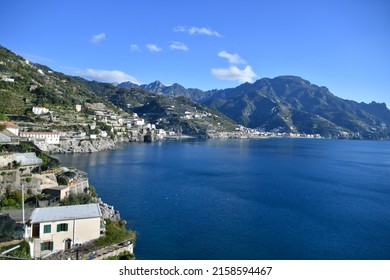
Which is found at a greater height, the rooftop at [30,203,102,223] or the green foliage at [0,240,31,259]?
the rooftop at [30,203,102,223]

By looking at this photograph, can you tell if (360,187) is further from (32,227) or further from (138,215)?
(32,227)

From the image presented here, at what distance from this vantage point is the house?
939cm

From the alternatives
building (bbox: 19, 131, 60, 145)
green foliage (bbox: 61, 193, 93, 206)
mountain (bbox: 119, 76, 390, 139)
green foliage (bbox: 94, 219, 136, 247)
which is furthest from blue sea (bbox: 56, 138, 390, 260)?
mountain (bbox: 119, 76, 390, 139)

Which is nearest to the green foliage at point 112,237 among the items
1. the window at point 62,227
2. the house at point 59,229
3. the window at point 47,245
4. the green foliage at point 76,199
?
the house at point 59,229

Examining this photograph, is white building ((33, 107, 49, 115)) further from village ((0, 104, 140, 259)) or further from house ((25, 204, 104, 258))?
house ((25, 204, 104, 258))

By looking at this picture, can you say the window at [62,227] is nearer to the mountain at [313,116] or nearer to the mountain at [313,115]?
the mountain at [313,116]

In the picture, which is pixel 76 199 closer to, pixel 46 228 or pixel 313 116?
pixel 46 228

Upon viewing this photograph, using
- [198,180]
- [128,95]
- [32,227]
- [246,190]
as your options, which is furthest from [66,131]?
[128,95]

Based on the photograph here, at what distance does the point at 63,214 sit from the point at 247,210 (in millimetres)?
10832

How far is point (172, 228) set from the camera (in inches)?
585

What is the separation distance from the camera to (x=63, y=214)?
9992 mm

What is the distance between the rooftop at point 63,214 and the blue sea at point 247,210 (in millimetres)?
2611

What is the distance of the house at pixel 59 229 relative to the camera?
939 cm

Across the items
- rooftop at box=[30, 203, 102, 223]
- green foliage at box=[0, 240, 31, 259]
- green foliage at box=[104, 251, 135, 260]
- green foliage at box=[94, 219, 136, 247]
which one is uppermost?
rooftop at box=[30, 203, 102, 223]
